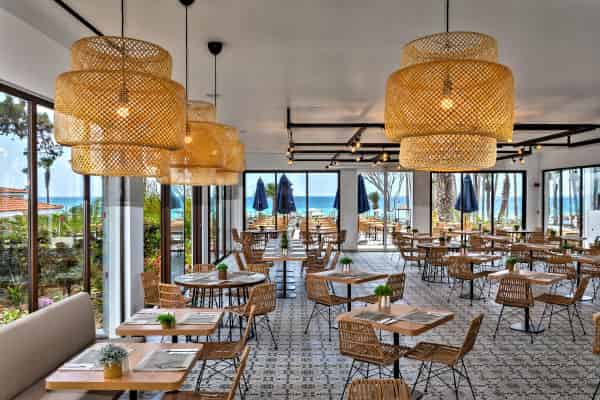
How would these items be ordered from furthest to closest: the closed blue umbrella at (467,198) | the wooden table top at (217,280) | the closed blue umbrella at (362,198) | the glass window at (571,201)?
the closed blue umbrella at (362,198)
the closed blue umbrella at (467,198)
the glass window at (571,201)
the wooden table top at (217,280)

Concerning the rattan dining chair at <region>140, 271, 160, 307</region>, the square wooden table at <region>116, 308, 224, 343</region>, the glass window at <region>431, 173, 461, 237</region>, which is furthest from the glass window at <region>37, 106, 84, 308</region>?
the glass window at <region>431, 173, 461, 237</region>

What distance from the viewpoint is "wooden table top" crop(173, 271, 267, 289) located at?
635cm

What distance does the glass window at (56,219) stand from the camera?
495 centimetres

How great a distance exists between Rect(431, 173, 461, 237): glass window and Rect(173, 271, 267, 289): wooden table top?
11.9 meters

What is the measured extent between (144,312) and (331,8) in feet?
11.8

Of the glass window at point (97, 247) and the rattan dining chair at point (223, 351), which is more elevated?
the glass window at point (97, 247)

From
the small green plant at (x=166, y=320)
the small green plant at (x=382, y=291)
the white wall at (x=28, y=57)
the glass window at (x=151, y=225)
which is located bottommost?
the small green plant at (x=166, y=320)

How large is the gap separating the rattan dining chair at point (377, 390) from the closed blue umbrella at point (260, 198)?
14.8 meters

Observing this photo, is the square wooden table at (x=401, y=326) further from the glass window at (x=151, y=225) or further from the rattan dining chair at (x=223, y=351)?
the glass window at (x=151, y=225)

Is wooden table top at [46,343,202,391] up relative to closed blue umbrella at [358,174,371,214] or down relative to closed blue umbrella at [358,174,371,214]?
down

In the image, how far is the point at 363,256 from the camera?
16250mm

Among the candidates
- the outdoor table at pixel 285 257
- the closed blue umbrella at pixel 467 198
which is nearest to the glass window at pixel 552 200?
the closed blue umbrella at pixel 467 198

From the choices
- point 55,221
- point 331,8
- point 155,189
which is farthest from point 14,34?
point 155,189

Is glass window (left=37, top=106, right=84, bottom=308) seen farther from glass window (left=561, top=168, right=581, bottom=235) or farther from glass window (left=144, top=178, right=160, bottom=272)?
glass window (left=561, top=168, right=581, bottom=235)
